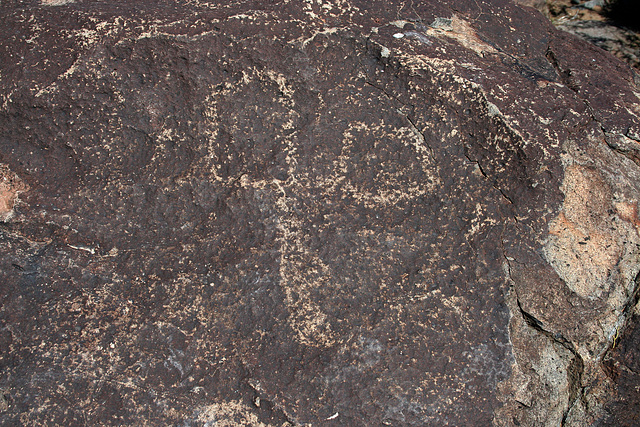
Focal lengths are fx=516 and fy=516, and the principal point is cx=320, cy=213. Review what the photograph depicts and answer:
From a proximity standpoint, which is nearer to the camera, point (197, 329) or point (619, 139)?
point (197, 329)

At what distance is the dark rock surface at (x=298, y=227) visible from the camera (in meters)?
1.26

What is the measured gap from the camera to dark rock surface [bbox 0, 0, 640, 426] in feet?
4.13

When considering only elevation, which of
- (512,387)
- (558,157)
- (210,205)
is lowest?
(512,387)

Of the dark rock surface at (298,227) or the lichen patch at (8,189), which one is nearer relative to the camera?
the dark rock surface at (298,227)

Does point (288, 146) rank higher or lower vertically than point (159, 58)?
lower

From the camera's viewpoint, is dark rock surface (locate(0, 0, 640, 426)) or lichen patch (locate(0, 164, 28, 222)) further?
lichen patch (locate(0, 164, 28, 222))

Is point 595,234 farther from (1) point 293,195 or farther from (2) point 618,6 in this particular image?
(2) point 618,6

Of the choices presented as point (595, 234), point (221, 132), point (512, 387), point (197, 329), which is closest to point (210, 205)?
point (221, 132)

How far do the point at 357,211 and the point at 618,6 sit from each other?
2.74 meters

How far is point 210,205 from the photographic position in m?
1.36

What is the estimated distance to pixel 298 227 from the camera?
134 cm

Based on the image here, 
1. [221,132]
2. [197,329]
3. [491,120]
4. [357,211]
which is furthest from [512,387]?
[221,132]

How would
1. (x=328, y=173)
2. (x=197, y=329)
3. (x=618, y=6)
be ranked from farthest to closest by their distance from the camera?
1. (x=618, y=6)
2. (x=328, y=173)
3. (x=197, y=329)

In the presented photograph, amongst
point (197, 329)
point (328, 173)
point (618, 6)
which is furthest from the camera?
point (618, 6)
